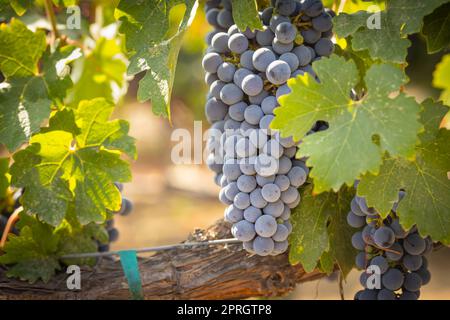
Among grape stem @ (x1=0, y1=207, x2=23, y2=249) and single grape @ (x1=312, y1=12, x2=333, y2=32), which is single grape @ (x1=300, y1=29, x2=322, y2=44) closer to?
single grape @ (x1=312, y1=12, x2=333, y2=32)

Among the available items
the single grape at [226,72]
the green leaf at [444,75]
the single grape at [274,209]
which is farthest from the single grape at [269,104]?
the green leaf at [444,75]

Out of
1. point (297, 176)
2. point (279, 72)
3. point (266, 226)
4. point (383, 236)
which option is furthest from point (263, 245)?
point (279, 72)

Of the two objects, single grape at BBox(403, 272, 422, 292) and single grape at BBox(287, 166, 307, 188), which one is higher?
single grape at BBox(287, 166, 307, 188)

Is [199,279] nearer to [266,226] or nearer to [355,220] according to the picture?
[266,226]

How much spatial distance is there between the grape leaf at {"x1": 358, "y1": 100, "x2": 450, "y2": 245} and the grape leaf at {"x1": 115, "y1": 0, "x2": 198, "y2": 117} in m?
0.48

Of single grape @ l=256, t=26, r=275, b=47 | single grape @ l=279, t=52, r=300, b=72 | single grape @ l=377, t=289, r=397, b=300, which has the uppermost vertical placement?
single grape @ l=256, t=26, r=275, b=47

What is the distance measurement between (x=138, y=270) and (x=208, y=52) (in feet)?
1.98

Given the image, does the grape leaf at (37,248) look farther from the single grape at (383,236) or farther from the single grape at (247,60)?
the single grape at (383,236)

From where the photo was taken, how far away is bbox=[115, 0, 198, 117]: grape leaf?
1.28 meters

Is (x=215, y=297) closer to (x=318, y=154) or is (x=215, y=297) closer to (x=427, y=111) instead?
(x=318, y=154)

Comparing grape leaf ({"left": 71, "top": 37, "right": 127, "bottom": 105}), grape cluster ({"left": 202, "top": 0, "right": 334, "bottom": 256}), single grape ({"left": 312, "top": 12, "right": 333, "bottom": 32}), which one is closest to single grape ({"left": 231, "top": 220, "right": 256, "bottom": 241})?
grape cluster ({"left": 202, "top": 0, "right": 334, "bottom": 256})

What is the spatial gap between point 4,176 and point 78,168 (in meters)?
0.32
